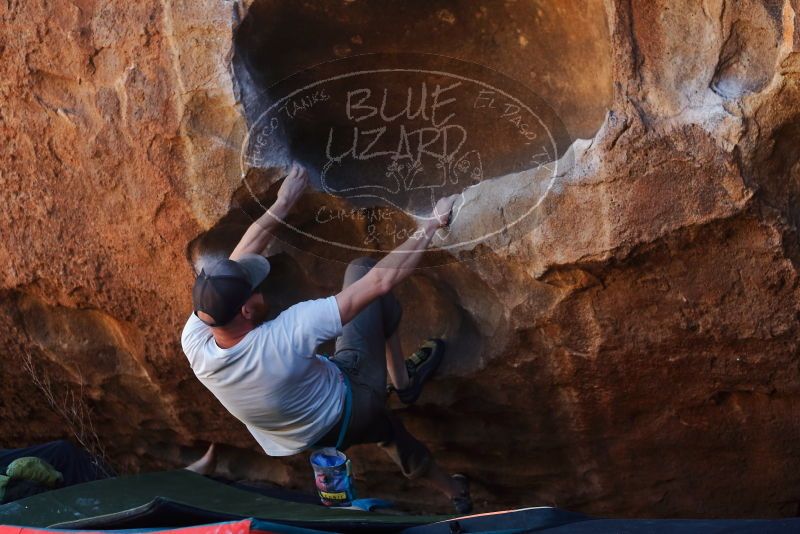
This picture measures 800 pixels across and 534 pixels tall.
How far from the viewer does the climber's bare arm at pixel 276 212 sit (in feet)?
10.4

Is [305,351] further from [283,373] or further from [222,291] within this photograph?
[222,291]

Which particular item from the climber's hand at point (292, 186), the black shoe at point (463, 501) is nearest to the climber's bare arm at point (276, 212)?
the climber's hand at point (292, 186)

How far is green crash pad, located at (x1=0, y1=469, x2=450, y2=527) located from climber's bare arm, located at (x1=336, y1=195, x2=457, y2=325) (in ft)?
1.90

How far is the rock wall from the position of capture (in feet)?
9.36

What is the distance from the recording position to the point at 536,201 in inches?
→ 120

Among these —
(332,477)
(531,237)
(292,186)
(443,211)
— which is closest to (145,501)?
(332,477)

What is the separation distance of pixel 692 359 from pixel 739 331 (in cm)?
19

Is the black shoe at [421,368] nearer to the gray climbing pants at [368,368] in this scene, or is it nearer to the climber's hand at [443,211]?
the gray climbing pants at [368,368]

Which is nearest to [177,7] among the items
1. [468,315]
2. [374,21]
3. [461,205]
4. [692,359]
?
[374,21]

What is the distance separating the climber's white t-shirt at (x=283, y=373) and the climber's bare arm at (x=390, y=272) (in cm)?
4

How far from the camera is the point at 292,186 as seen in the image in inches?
125

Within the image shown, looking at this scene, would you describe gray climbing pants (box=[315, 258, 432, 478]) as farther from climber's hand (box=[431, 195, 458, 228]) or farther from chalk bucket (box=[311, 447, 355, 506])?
climber's hand (box=[431, 195, 458, 228])

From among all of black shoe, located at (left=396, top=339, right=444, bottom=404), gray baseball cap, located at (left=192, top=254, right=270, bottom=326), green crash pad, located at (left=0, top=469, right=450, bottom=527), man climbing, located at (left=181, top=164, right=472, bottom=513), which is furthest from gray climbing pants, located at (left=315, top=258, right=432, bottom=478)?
gray baseball cap, located at (left=192, top=254, right=270, bottom=326)

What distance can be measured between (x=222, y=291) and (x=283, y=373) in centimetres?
31
